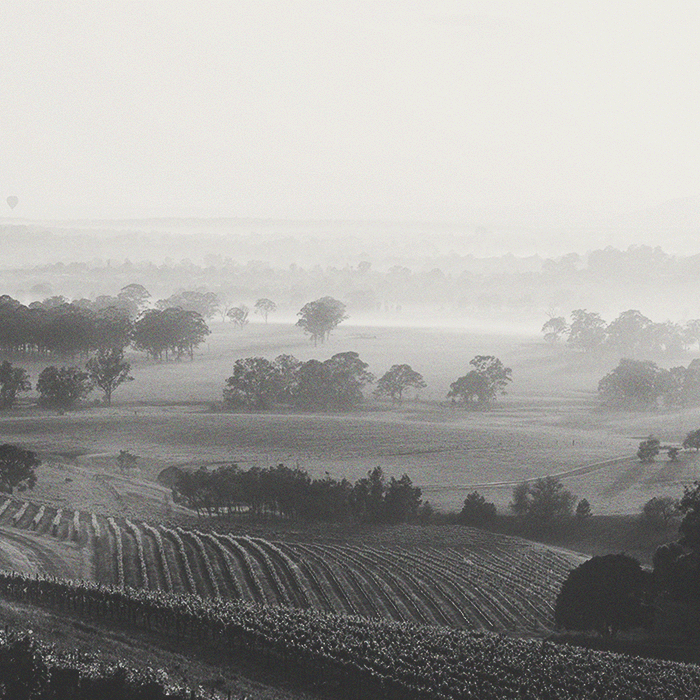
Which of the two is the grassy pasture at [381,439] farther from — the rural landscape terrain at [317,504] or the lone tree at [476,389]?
the lone tree at [476,389]

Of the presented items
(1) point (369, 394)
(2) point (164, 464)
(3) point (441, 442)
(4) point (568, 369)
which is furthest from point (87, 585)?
(4) point (568, 369)

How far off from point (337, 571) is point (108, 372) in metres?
73.2

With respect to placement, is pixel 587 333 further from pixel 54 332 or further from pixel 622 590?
pixel 622 590

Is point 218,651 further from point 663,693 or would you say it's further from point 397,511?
point 397,511

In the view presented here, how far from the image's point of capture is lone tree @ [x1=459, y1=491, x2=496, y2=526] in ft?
240

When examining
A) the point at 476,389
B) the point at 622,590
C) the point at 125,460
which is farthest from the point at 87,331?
the point at 622,590

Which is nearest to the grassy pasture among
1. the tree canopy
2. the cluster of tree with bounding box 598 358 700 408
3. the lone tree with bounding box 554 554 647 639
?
the tree canopy

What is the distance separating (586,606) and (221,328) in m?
155

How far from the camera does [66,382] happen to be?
4461 inches

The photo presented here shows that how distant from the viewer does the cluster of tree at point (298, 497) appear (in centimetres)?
7569

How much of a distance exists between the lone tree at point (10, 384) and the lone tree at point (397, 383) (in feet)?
153

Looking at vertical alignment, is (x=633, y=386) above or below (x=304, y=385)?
above

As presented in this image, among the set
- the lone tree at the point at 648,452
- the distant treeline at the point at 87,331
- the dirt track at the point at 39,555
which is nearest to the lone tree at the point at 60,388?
the distant treeline at the point at 87,331

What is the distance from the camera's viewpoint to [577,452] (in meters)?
98.7
